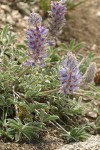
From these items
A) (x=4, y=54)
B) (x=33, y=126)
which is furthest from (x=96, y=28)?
(x=33, y=126)

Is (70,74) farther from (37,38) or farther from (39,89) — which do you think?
(39,89)

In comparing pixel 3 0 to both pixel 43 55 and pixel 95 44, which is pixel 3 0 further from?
pixel 43 55

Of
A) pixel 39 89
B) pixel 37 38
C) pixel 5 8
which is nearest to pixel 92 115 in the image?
pixel 39 89

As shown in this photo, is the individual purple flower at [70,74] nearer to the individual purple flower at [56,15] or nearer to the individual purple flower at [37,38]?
the individual purple flower at [37,38]

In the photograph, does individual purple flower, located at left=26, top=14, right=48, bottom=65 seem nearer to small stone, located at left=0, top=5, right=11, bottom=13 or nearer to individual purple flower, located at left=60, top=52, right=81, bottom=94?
individual purple flower, located at left=60, top=52, right=81, bottom=94

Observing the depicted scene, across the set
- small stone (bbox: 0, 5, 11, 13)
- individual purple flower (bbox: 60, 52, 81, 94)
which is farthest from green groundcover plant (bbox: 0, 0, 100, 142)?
small stone (bbox: 0, 5, 11, 13)

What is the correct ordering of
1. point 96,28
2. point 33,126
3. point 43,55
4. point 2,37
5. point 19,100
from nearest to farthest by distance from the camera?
1. point 43,55
2. point 33,126
3. point 19,100
4. point 2,37
5. point 96,28

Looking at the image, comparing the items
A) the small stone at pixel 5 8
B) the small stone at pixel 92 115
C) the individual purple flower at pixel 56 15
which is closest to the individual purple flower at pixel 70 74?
the individual purple flower at pixel 56 15
